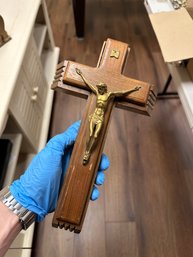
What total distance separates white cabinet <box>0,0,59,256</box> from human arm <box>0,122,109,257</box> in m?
0.20

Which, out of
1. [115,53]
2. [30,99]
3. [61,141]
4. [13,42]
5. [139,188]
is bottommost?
[139,188]

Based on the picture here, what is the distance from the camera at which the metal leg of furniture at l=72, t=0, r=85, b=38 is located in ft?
5.49

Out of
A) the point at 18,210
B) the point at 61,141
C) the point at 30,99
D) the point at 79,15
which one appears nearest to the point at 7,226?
the point at 18,210

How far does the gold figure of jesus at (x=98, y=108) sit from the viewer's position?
1.98 ft

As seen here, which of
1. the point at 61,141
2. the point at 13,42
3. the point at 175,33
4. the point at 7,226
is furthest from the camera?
the point at 13,42

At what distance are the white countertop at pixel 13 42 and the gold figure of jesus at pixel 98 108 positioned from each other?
30 centimetres

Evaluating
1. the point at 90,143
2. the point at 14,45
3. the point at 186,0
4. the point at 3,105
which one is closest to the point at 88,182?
the point at 90,143

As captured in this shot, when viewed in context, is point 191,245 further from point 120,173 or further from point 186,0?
point 186,0

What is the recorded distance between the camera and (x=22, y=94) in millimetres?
1054

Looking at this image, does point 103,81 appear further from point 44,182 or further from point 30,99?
point 30,99

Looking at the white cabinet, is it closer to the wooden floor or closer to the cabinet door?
the cabinet door

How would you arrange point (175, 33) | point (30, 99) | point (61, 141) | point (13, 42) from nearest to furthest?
point (61, 141), point (175, 33), point (13, 42), point (30, 99)

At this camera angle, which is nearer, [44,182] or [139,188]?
[44,182]

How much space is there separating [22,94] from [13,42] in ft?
0.71
